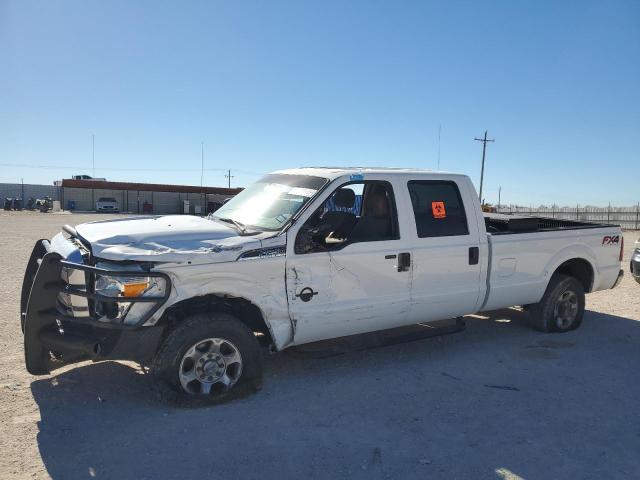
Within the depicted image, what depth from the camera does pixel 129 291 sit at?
3.92 metres

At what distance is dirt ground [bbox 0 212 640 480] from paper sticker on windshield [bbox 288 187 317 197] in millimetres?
1471

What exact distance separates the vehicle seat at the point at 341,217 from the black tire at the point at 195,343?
118cm

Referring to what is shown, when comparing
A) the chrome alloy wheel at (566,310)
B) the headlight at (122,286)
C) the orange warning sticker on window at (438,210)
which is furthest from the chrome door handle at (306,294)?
the chrome alloy wheel at (566,310)

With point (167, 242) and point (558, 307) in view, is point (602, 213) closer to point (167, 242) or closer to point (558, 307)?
point (558, 307)

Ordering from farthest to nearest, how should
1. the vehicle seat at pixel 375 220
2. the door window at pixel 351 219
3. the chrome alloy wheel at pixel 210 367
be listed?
the vehicle seat at pixel 375 220, the door window at pixel 351 219, the chrome alloy wheel at pixel 210 367

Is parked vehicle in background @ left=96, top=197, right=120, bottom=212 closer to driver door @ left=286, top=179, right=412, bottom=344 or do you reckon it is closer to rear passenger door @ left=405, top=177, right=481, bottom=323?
rear passenger door @ left=405, top=177, right=481, bottom=323

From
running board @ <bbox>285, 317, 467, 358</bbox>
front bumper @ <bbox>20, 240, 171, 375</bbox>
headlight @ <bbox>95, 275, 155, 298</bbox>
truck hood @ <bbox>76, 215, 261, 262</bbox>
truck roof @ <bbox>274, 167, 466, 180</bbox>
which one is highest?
truck roof @ <bbox>274, 167, 466, 180</bbox>

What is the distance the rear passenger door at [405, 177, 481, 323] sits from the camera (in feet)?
17.2

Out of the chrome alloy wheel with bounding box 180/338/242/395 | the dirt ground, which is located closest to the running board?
the dirt ground

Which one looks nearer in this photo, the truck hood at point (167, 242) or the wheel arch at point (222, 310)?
the truck hood at point (167, 242)

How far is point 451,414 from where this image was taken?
4.21 meters

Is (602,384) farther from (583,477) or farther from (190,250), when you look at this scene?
(190,250)

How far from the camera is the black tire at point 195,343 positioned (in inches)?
160

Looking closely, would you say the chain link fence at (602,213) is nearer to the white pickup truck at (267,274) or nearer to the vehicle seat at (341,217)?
the white pickup truck at (267,274)
